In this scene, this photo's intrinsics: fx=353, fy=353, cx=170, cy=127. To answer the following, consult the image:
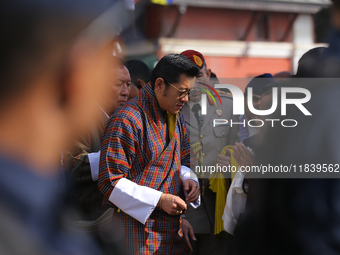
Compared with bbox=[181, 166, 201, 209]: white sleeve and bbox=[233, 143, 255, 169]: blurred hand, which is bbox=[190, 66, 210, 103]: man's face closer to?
bbox=[233, 143, 255, 169]: blurred hand

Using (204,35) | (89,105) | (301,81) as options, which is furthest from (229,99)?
(204,35)

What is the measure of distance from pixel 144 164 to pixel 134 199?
0.65ft

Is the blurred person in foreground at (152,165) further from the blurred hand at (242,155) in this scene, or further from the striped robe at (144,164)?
the blurred hand at (242,155)

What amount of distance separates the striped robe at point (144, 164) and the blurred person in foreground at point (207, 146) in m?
0.62

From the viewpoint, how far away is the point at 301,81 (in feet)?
4.56

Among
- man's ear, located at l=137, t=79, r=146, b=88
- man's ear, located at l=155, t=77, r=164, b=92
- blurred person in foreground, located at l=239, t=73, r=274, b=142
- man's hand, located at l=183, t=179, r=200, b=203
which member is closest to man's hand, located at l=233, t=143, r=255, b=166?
blurred person in foreground, located at l=239, t=73, r=274, b=142

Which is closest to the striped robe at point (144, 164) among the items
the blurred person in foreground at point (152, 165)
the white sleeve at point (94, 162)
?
the blurred person in foreground at point (152, 165)

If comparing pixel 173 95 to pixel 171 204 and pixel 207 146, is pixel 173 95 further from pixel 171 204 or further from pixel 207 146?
pixel 207 146

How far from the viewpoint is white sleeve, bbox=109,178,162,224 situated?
1594mm

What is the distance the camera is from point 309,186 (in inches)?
Answer: 43.2

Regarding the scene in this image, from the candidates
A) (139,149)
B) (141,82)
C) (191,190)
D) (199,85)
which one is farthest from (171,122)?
(141,82)

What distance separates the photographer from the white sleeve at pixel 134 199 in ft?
5.23

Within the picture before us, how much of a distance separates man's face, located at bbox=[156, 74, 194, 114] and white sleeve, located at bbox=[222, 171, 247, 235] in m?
Result: 0.63

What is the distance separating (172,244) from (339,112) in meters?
1.05
